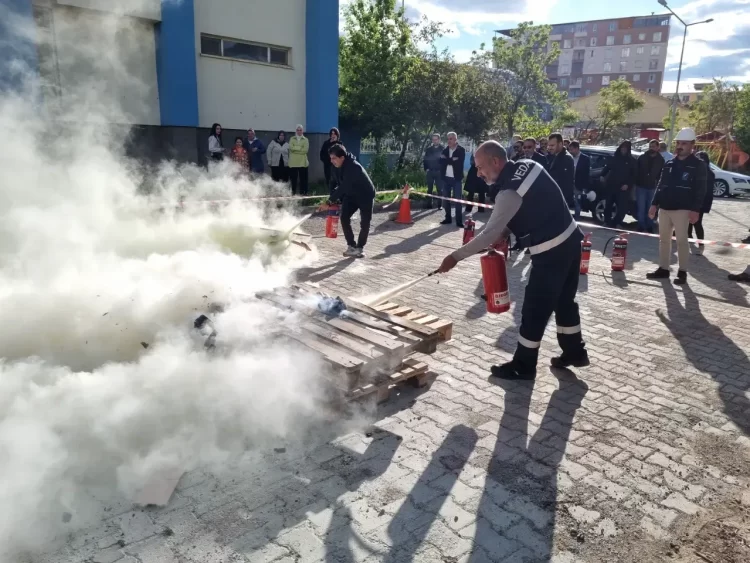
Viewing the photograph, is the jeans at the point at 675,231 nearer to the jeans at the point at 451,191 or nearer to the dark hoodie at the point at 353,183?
the dark hoodie at the point at 353,183

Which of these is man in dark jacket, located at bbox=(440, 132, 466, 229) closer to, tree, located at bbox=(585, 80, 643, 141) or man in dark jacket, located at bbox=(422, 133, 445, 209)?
man in dark jacket, located at bbox=(422, 133, 445, 209)

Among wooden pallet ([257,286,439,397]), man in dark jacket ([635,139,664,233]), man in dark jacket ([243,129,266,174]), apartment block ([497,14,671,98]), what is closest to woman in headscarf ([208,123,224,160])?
man in dark jacket ([243,129,266,174])

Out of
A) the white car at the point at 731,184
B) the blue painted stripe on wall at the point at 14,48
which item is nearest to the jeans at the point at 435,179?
the blue painted stripe on wall at the point at 14,48

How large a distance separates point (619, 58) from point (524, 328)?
10704 cm

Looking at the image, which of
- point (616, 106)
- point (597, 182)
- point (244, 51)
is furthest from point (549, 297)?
point (616, 106)

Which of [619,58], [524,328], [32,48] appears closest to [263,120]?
[32,48]

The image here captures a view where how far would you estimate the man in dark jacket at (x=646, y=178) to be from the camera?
11.1m

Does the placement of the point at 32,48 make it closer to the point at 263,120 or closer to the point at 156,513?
the point at 263,120

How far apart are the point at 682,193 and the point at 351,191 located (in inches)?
174

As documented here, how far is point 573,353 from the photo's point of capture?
4445mm

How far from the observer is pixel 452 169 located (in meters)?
11.2

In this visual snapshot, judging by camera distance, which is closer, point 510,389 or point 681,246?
point 510,389

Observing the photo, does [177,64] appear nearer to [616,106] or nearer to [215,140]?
[215,140]

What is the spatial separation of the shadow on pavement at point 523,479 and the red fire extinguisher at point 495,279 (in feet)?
2.10
